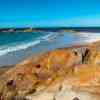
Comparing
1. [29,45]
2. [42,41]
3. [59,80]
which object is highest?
[59,80]

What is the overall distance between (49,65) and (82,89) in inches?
145

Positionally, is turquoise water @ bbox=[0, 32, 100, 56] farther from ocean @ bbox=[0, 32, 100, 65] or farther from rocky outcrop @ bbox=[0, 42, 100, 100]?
rocky outcrop @ bbox=[0, 42, 100, 100]

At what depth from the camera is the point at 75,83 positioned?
6.75 metres

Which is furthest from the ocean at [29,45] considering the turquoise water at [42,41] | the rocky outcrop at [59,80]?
the rocky outcrop at [59,80]

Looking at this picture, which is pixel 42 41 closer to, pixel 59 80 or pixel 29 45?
pixel 29 45

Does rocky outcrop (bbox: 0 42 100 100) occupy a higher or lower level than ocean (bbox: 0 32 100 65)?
higher

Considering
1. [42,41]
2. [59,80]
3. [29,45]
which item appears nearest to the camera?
[59,80]

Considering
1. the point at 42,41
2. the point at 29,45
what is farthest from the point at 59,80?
the point at 42,41

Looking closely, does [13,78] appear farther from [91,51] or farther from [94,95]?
[94,95]

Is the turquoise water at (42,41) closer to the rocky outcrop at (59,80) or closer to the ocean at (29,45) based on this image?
the ocean at (29,45)

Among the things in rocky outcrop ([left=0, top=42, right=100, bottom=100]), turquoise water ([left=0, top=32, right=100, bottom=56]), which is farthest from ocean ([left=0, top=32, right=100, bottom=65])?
rocky outcrop ([left=0, top=42, right=100, bottom=100])

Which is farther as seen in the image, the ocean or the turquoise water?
the turquoise water

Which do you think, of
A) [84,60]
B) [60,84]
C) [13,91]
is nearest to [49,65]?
[84,60]

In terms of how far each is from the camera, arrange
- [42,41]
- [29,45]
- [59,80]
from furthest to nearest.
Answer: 1. [42,41]
2. [29,45]
3. [59,80]
